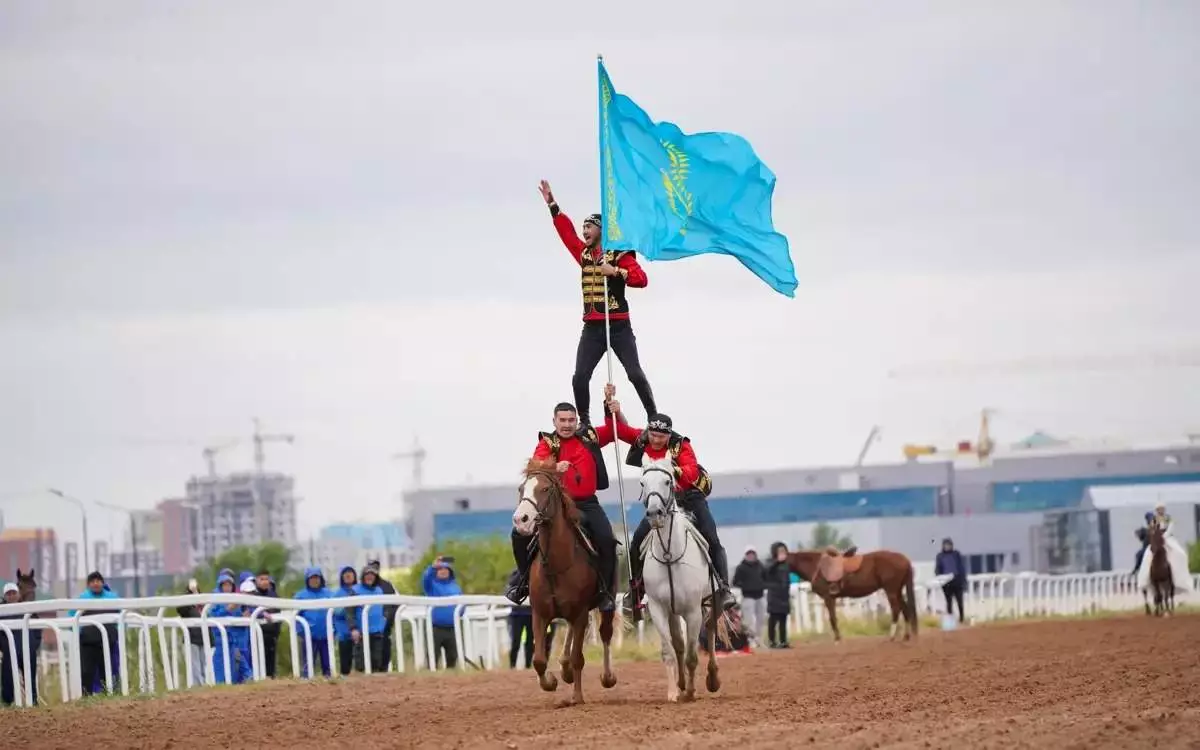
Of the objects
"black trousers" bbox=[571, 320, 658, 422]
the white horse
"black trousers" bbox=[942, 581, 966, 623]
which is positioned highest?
"black trousers" bbox=[571, 320, 658, 422]

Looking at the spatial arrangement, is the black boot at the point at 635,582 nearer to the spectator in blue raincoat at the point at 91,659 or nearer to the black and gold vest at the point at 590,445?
the black and gold vest at the point at 590,445

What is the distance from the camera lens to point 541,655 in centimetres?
1798

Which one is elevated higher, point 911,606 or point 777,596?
point 777,596

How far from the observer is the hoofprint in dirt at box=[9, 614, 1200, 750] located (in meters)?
13.8

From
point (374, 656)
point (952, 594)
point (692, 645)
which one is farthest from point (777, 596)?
point (692, 645)

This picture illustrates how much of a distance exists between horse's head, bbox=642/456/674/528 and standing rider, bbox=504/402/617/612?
0.81 m

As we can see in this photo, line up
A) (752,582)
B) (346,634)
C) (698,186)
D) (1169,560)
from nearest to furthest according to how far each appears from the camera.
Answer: (698,186), (346,634), (752,582), (1169,560)

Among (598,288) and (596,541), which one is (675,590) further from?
(598,288)

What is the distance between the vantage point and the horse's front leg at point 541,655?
17953mm

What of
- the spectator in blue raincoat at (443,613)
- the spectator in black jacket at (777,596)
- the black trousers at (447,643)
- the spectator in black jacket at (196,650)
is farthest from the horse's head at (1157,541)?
the spectator in black jacket at (196,650)

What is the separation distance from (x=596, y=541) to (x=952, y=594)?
83.6 feet

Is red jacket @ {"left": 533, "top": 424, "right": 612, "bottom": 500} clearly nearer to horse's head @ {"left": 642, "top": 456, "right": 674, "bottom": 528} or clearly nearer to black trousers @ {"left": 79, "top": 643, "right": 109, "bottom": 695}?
horse's head @ {"left": 642, "top": 456, "right": 674, "bottom": 528}

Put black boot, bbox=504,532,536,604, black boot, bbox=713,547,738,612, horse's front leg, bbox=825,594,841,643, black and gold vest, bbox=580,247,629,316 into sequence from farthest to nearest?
horse's front leg, bbox=825,594,841,643
black boot, bbox=713,547,738,612
black and gold vest, bbox=580,247,629,316
black boot, bbox=504,532,536,604

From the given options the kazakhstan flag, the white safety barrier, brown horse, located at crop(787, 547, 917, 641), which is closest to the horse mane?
the kazakhstan flag
